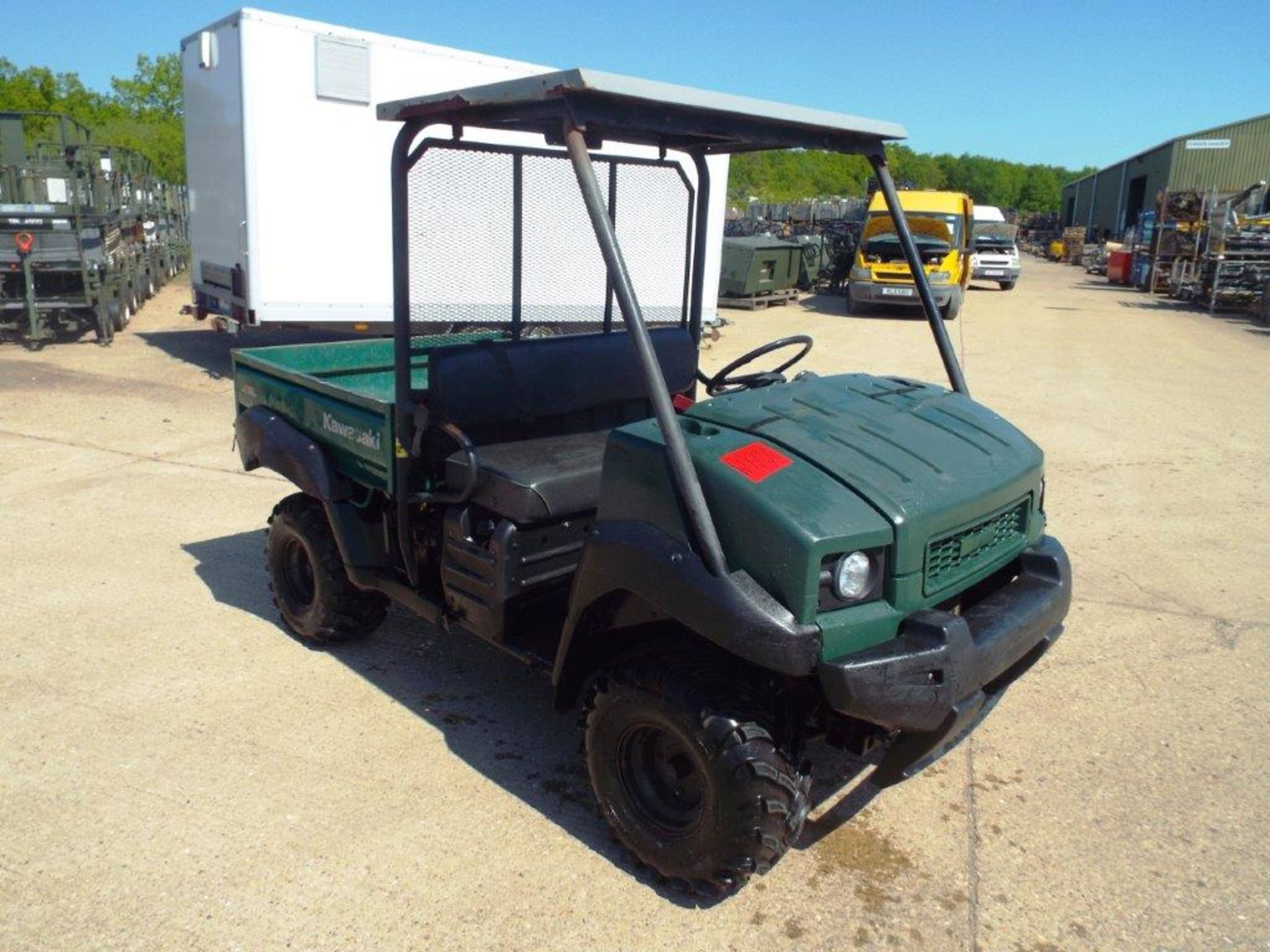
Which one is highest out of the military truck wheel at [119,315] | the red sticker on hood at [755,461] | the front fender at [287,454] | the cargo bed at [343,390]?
the red sticker on hood at [755,461]

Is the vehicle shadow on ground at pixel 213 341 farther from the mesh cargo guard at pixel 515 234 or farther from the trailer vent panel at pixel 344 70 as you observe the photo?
the mesh cargo guard at pixel 515 234

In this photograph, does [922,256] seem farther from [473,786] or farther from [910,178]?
[910,178]

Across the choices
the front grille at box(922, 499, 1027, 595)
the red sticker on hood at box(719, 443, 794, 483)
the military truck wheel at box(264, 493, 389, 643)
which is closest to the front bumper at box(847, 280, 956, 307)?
the military truck wheel at box(264, 493, 389, 643)

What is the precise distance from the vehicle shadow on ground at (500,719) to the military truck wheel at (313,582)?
4.7 inches

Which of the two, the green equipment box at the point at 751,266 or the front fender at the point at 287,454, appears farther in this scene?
the green equipment box at the point at 751,266

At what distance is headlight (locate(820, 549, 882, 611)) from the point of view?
2.43 metres

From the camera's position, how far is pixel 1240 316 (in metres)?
18.9

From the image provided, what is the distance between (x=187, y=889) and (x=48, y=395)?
7.68 m

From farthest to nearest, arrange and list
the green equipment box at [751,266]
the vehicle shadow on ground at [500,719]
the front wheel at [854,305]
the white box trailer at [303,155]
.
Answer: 1. the front wheel at [854,305]
2. the green equipment box at [751,266]
3. the white box trailer at [303,155]
4. the vehicle shadow on ground at [500,719]

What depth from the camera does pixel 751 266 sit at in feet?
58.2

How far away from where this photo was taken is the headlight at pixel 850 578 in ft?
7.96

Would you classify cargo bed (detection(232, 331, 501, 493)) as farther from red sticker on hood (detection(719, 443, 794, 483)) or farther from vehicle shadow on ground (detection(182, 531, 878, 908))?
red sticker on hood (detection(719, 443, 794, 483))

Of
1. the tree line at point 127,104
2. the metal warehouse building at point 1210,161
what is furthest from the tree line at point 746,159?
the metal warehouse building at point 1210,161

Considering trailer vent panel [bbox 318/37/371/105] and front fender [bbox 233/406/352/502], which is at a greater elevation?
trailer vent panel [bbox 318/37/371/105]
